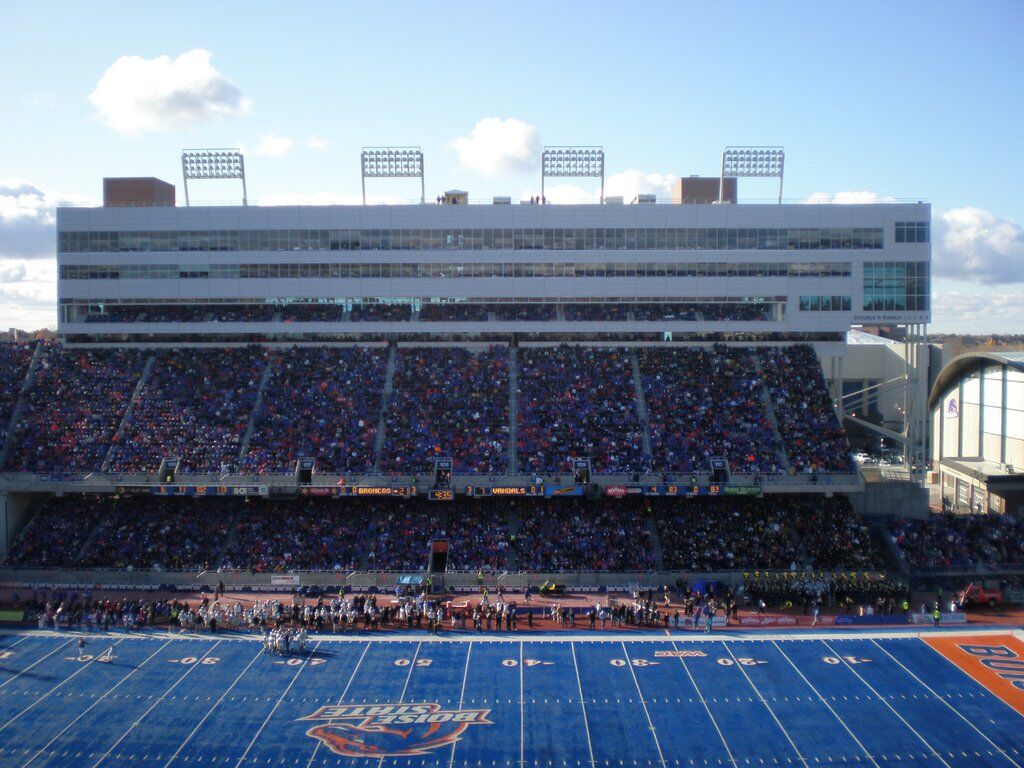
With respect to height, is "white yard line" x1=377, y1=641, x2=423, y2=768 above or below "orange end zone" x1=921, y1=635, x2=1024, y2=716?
below

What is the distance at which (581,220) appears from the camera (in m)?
44.8

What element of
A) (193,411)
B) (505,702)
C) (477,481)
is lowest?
(505,702)

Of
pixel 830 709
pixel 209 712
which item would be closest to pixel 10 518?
pixel 209 712

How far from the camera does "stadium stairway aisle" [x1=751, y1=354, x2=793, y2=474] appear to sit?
1449 inches

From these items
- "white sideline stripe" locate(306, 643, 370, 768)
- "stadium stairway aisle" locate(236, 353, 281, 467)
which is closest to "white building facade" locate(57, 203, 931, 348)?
"stadium stairway aisle" locate(236, 353, 281, 467)

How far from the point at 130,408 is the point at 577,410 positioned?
22.7 m

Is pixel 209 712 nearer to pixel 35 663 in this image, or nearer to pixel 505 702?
pixel 35 663

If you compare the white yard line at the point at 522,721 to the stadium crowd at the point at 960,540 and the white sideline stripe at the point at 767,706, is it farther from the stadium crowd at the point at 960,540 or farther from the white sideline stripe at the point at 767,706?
the stadium crowd at the point at 960,540

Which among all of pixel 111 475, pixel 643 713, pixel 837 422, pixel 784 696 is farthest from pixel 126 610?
pixel 837 422

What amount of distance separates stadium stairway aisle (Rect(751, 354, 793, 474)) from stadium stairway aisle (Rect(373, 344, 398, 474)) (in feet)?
61.6

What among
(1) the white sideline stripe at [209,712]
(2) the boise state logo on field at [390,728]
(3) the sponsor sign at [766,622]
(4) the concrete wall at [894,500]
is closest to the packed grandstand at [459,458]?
(4) the concrete wall at [894,500]

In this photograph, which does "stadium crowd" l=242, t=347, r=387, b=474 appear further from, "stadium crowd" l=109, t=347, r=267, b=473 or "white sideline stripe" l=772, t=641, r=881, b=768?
"white sideline stripe" l=772, t=641, r=881, b=768

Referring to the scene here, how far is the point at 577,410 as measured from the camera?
39.8 m

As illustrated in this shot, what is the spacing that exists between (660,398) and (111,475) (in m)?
26.3
